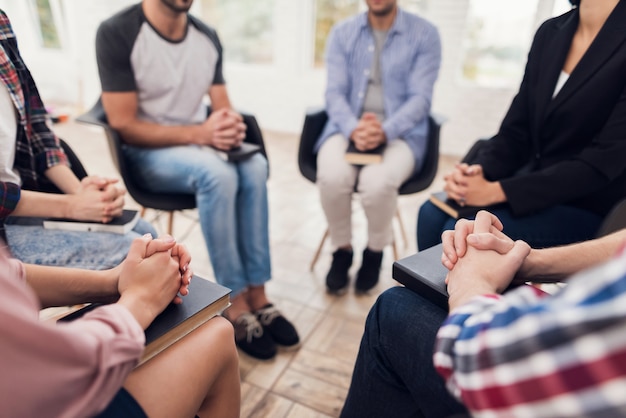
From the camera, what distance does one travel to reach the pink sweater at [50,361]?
17.1 inches

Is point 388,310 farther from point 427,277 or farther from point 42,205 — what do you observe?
point 42,205

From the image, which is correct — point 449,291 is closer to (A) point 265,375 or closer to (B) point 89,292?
(B) point 89,292

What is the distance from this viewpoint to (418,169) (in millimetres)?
1897

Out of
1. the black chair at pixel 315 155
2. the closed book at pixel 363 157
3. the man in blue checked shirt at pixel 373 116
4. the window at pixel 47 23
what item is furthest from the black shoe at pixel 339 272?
the window at pixel 47 23

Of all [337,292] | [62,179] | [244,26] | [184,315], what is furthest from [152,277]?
[244,26]

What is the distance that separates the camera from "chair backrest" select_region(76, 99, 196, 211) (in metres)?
1.53

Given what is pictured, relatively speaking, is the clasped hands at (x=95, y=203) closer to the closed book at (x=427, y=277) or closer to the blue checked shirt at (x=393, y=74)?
the closed book at (x=427, y=277)

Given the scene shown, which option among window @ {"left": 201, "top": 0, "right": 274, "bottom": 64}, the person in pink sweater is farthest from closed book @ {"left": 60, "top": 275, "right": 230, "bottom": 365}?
window @ {"left": 201, "top": 0, "right": 274, "bottom": 64}

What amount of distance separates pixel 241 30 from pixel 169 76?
2965 mm

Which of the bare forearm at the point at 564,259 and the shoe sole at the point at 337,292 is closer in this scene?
the bare forearm at the point at 564,259

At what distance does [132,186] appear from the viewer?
1.57 meters

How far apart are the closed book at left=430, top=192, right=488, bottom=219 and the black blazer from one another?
111 millimetres

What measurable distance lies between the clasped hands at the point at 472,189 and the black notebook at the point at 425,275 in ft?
1.61

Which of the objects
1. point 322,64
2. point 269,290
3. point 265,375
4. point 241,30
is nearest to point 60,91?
point 241,30
